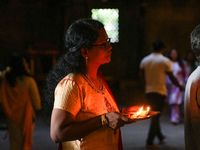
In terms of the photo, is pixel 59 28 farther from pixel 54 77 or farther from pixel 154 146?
pixel 54 77

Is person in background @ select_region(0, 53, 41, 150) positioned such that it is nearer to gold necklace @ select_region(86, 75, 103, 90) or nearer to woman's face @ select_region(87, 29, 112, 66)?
gold necklace @ select_region(86, 75, 103, 90)

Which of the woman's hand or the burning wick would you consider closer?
the woman's hand

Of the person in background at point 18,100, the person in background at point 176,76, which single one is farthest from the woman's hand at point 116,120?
the person in background at point 176,76

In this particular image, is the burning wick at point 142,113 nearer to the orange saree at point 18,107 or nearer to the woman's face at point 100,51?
the woman's face at point 100,51

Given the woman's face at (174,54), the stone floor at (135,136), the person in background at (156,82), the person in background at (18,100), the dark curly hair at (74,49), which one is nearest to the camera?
the dark curly hair at (74,49)

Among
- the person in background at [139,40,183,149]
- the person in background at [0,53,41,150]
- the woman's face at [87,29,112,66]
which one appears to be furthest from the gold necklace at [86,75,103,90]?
the person in background at [139,40,183,149]

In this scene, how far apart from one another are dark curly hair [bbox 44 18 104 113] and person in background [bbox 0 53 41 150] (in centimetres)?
356

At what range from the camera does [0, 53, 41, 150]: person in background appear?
236 inches

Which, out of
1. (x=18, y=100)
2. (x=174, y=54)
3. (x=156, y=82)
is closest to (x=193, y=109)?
(x=18, y=100)

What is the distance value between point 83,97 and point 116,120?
10.9 inches

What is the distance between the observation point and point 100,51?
2.38m

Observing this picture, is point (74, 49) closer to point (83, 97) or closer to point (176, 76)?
point (83, 97)

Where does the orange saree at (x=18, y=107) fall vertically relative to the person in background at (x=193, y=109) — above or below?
below

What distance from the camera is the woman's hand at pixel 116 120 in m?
2.08
